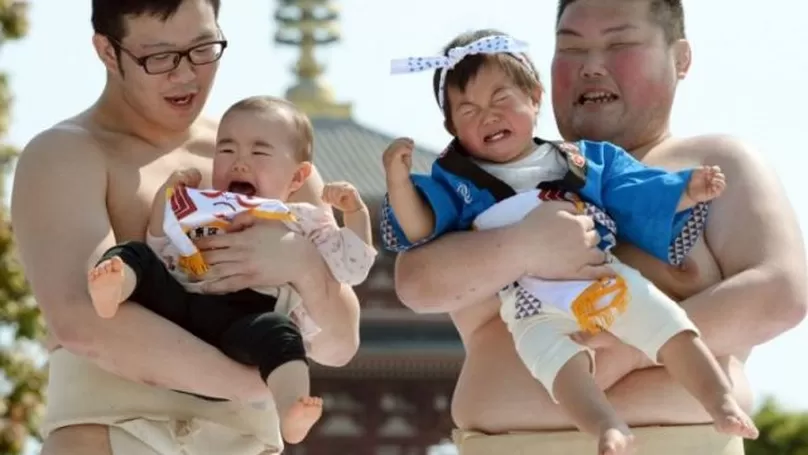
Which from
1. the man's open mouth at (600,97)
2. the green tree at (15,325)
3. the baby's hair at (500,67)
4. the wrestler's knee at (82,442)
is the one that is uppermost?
the baby's hair at (500,67)

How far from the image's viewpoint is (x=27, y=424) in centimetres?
1457

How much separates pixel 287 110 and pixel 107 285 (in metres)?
0.63

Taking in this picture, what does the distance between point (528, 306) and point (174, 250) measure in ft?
2.47

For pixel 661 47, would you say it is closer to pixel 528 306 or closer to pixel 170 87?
pixel 528 306

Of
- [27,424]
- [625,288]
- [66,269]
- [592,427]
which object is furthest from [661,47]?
[27,424]

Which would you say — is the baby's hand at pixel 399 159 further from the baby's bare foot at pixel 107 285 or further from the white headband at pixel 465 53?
the baby's bare foot at pixel 107 285

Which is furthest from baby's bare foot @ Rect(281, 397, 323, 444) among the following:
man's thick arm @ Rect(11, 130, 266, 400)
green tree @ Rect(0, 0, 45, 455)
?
green tree @ Rect(0, 0, 45, 455)

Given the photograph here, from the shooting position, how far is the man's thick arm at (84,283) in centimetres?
457

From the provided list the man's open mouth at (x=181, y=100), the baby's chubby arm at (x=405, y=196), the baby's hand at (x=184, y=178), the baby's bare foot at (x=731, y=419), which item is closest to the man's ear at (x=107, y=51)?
the man's open mouth at (x=181, y=100)

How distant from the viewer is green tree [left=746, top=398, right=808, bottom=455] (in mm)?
34188

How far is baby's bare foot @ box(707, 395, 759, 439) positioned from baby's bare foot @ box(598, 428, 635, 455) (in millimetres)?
175

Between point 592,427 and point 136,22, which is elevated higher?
point 136,22

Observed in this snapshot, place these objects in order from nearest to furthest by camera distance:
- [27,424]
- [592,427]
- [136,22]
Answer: [592,427], [136,22], [27,424]

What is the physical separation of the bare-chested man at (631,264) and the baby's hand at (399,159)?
0.57 feet
